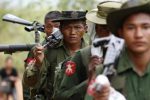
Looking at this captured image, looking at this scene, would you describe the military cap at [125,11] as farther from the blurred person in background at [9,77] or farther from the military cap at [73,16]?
the blurred person in background at [9,77]

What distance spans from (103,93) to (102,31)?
1.96 m

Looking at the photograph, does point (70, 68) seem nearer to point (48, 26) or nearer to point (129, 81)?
point (129, 81)

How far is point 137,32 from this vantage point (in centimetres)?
530

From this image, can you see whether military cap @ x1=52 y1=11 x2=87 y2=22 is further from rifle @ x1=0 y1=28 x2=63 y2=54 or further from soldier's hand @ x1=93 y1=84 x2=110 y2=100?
soldier's hand @ x1=93 y1=84 x2=110 y2=100

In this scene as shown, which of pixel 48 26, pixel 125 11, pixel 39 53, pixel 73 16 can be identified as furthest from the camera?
pixel 48 26

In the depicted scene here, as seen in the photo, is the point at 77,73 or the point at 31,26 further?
the point at 31,26

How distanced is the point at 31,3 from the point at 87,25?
25.3m

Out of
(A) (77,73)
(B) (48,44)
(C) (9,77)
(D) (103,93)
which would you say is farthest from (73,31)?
(C) (9,77)

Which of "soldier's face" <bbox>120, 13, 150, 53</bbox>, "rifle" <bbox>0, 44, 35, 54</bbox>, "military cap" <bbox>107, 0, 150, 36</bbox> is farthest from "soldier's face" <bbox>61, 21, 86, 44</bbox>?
"soldier's face" <bbox>120, 13, 150, 53</bbox>

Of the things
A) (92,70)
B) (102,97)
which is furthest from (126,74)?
(92,70)

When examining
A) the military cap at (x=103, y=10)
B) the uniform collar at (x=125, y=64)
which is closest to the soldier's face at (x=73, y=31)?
the military cap at (x=103, y=10)

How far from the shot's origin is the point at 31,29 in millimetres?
10109

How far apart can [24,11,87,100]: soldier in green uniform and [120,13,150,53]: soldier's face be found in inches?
121

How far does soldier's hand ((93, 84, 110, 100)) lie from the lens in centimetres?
504
